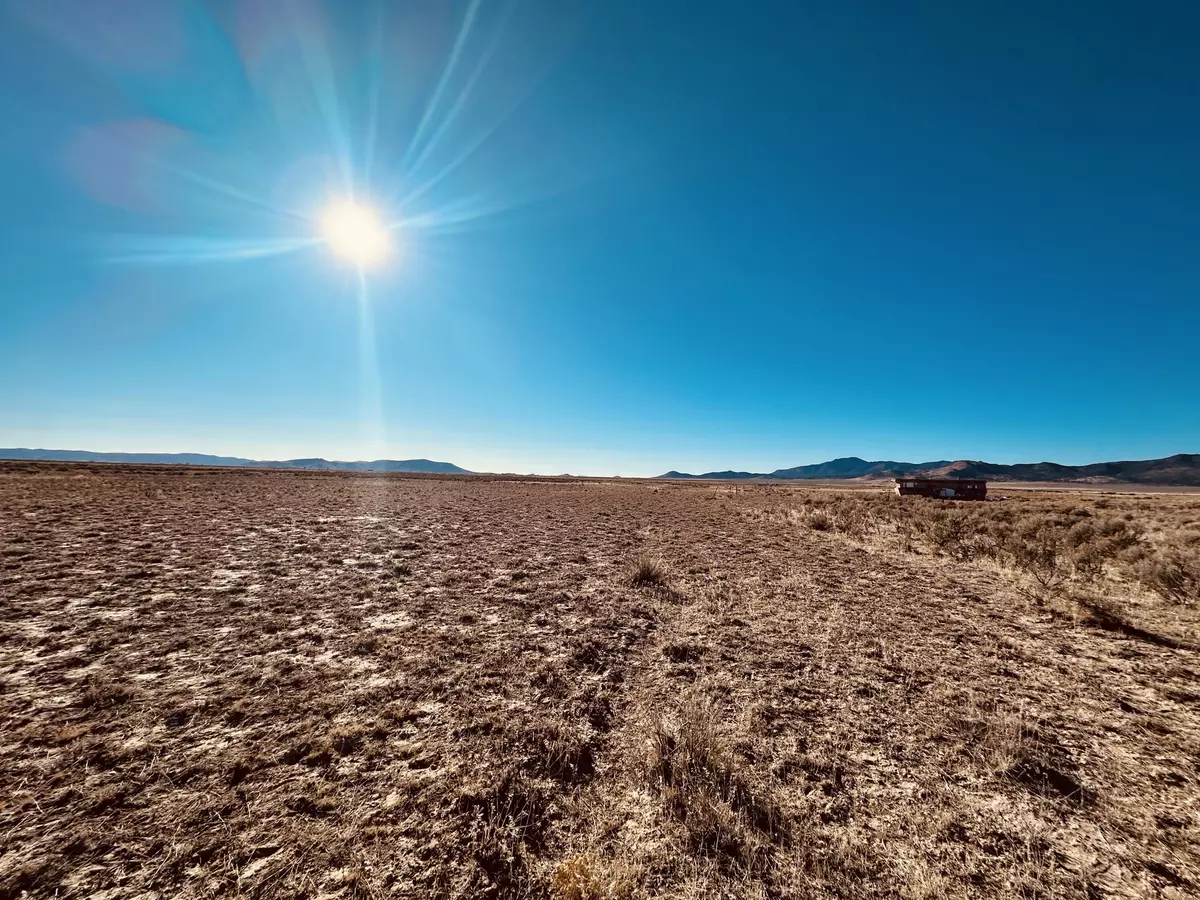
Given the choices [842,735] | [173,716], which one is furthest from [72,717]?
[842,735]

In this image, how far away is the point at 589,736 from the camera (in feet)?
15.2

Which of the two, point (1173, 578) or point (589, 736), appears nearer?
point (589, 736)

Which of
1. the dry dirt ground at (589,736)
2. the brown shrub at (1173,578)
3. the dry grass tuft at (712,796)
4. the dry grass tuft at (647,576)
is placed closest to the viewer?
the dry dirt ground at (589,736)

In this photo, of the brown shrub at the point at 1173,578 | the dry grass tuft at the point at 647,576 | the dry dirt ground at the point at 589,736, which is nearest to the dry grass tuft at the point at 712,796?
the dry dirt ground at the point at 589,736

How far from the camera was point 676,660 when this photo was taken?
6613mm

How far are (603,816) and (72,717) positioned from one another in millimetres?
5531

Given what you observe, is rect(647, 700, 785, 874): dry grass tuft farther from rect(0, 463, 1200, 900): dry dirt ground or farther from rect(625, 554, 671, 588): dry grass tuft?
rect(625, 554, 671, 588): dry grass tuft

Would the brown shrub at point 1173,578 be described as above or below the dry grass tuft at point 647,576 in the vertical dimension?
above

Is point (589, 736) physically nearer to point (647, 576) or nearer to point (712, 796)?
point (712, 796)

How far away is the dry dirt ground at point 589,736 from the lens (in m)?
3.03

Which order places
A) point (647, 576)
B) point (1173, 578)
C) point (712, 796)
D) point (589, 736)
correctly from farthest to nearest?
1. point (647, 576)
2. point (1173, 578)
3. point (589, 736)
4. point (712, 796)

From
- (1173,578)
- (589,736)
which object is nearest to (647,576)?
(589,736)

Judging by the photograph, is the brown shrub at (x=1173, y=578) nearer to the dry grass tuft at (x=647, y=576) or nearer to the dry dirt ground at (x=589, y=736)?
the dry dirt ground at (x=589, y=736)

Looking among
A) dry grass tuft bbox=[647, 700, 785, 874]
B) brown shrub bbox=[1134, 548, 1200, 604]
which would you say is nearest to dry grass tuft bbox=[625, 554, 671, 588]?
dry grass tuft bbox=[647, 700, 785, 874]
